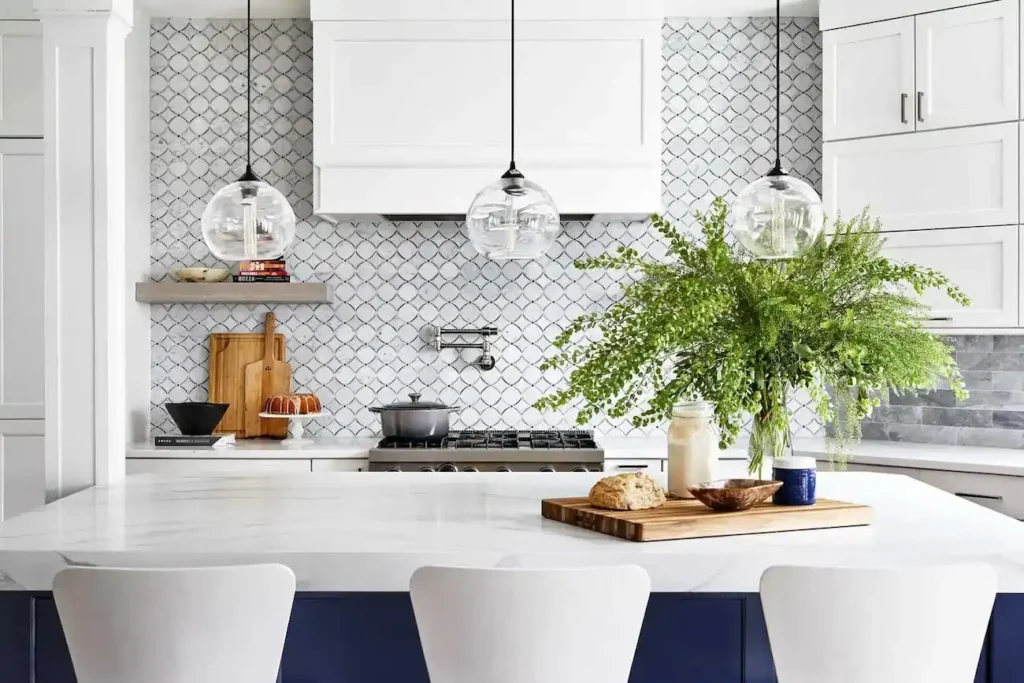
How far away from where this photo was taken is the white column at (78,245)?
8.50 feet

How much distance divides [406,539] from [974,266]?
297 centimetres

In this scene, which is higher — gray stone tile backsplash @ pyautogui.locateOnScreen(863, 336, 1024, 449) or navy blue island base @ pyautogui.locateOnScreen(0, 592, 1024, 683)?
gray stone tile backsplash @ pyautogui.locateOnScreen(863, 336, 1024, 449)

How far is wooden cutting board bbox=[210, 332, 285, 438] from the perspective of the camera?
15.0 ft

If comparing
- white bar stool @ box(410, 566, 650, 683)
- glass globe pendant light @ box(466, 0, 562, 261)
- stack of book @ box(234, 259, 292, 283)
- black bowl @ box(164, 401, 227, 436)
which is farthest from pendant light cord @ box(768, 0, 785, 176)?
black bowl @ box(164, 401, 227, 436)

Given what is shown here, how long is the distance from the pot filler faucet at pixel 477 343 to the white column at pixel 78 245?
213cm

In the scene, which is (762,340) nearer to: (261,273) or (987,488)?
(987,488)

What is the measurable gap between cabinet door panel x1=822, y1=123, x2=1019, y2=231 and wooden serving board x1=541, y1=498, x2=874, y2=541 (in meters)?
2.25

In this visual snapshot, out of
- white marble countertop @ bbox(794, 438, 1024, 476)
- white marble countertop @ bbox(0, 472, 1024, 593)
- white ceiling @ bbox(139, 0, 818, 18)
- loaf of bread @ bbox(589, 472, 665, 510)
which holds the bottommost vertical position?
white marble countertop @ bbox(794, 438, 1024, 476)

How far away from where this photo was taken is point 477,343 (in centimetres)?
463

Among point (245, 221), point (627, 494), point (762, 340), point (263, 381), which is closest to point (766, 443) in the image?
point (762, 340)

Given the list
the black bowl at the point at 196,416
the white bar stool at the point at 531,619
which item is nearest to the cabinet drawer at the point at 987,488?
the white bar stool at the point at 531,619

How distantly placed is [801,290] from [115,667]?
Result: 156 centimetres

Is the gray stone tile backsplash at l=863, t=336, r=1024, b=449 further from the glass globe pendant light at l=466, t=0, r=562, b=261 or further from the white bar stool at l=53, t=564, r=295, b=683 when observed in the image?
the white bar stool at l=53, t=564, r=295, b=683

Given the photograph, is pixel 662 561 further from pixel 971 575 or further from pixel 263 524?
pixel 263 524
